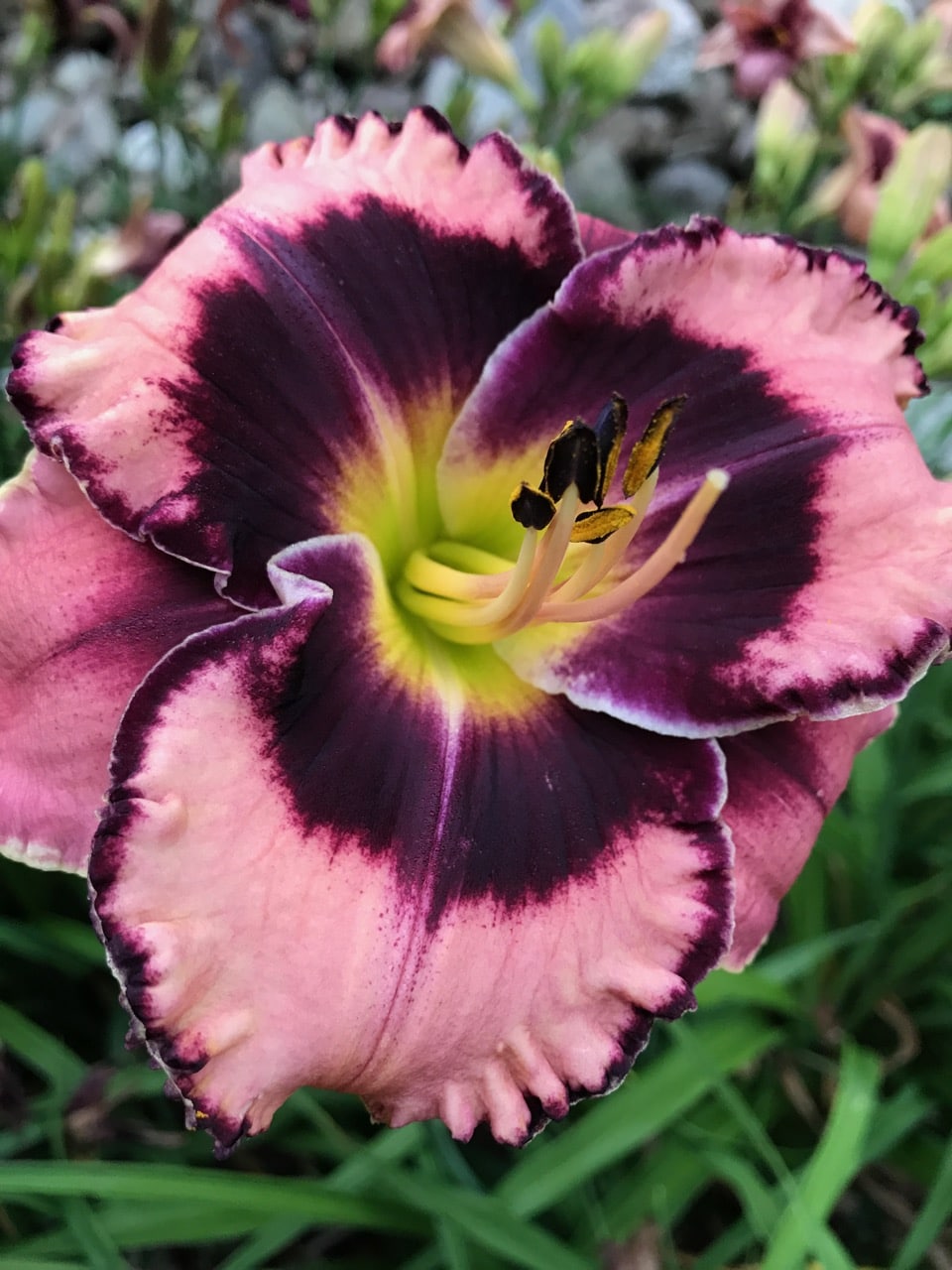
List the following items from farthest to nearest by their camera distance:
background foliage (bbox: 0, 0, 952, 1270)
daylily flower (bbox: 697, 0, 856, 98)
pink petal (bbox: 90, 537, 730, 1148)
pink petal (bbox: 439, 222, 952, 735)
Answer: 1. daylily flower (bbox: 697, 0, 856, 98)
2. background foliage (bbox: 0, 0, 952, 1270)
3. pink petal (bbox: 439, 222, 952, 735)
4. pink petal (bbox: 90, 537, 730, 1148)

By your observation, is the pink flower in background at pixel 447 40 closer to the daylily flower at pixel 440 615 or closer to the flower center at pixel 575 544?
the daylily flower at pixel 440 615

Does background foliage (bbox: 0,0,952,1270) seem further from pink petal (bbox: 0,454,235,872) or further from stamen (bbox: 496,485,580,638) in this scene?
Result: stamen (bbox: 496,485,580,638)

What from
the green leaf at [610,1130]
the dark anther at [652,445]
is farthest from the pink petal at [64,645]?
the green leaf at [610,1130]

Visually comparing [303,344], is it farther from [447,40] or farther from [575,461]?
[447,40]

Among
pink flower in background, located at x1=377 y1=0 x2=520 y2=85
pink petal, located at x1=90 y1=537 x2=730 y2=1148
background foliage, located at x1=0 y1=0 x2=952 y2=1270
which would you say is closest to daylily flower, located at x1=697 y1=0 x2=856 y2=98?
background foliage, located at x1=0 y1=0 x2=952 y2=1270

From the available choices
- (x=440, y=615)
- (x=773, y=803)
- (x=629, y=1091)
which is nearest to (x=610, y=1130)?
(x=629, y=1091)

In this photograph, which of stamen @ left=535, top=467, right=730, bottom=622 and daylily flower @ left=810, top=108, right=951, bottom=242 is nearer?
stamen @ left=535, top=467, right=730, bottom=622

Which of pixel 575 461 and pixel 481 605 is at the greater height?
pixel 575 461
